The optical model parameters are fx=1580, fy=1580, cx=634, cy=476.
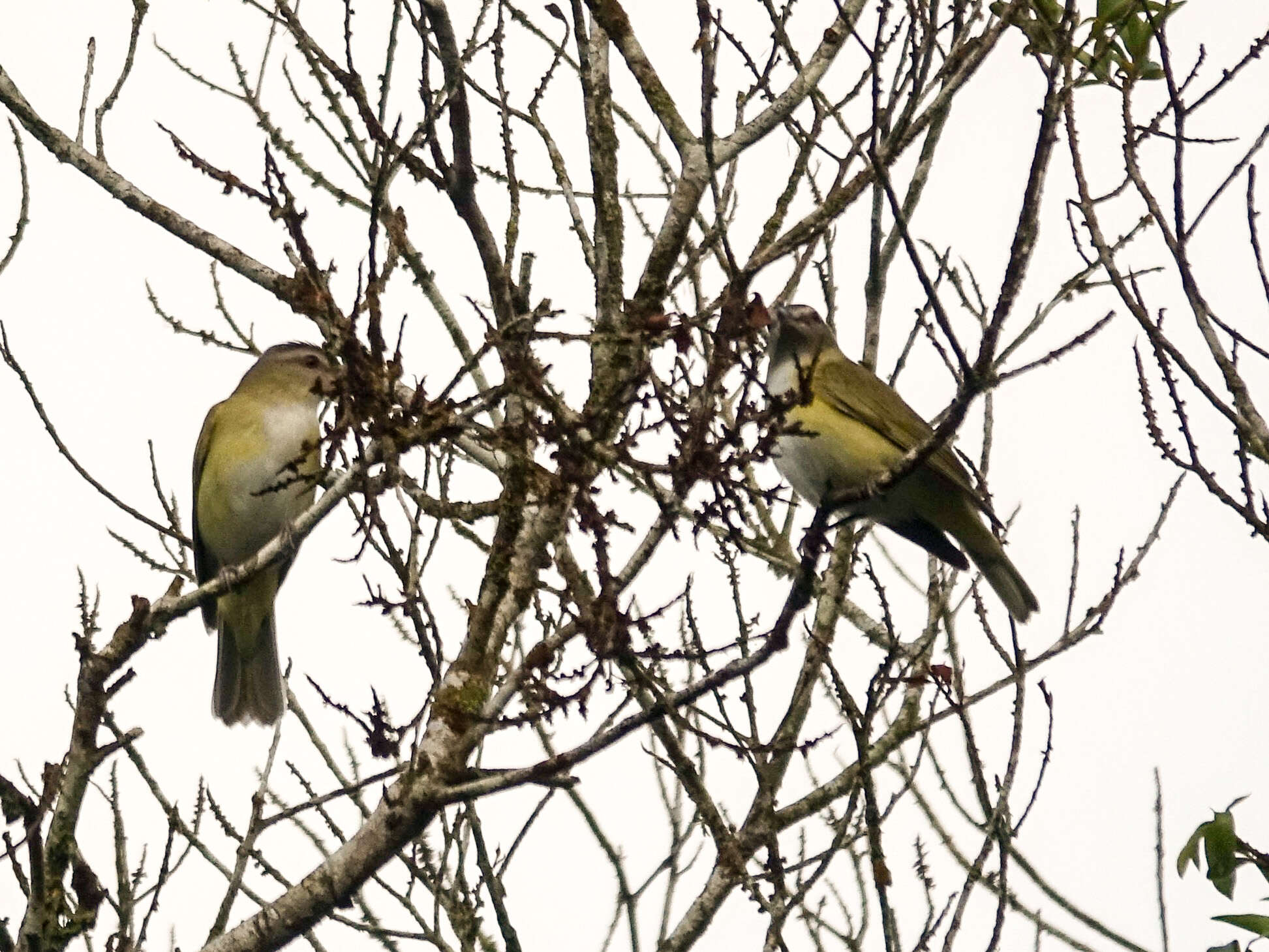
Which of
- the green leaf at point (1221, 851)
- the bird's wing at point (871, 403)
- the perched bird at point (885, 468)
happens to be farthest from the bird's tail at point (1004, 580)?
the green leaf at point (1221, 851)

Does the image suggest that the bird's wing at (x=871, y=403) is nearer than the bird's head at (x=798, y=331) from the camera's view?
Yes

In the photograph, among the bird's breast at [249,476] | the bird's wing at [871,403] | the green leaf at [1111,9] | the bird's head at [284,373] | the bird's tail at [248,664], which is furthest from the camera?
the bird's tail at [248,664]

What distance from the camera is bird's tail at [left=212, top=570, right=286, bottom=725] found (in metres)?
7.45

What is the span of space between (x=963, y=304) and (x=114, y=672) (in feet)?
11.2

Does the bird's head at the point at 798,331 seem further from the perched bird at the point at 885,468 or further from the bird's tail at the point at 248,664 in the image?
the bird's tail at the point at 248,664

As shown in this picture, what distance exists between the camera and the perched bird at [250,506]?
7.21 m

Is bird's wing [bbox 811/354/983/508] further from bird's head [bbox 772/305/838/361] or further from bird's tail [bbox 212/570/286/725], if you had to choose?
bird's tail [bbox 212/570/286/725]

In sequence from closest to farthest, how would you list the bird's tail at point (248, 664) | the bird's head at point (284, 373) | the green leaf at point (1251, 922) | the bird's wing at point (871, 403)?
the green leaf at point (1251, 922) → the bird's wing at point (871, 403) → the bird's head at point (284, 373) → the bird's tail at point (248, 664)

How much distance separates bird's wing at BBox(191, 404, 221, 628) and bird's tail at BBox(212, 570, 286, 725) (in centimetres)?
9

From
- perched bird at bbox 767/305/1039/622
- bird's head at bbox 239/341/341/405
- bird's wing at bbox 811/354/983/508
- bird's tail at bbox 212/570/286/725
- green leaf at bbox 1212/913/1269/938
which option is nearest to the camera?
green leaf at bbox 1212/913/1269/938

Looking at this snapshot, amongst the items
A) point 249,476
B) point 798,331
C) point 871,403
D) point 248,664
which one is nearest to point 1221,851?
point 871,403

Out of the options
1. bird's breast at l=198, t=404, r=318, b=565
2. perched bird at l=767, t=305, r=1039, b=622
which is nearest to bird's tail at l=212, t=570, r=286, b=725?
bird's breast at l=198, t=404, r=318, b=565

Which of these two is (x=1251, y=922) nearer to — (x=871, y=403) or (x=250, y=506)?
(x=871, y=403)

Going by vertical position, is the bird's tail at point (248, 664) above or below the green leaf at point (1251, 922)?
above
